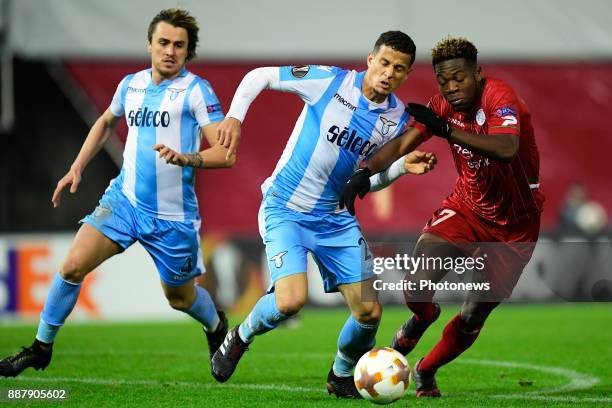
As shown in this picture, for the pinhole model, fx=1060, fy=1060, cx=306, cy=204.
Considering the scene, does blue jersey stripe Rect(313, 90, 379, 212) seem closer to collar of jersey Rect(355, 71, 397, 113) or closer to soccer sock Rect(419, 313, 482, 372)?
collar of jersey Rect(355, 71, 397, 113)

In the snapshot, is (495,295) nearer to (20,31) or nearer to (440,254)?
(440,254)

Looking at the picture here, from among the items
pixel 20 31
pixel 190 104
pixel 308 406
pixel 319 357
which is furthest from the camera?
pixel 20 31

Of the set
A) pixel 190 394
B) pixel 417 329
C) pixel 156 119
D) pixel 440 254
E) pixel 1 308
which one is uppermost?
pixel 156 119

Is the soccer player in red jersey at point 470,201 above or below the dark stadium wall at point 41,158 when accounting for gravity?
above

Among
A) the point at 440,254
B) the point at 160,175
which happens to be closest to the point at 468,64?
the point at 440,254

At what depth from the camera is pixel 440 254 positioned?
277 inches

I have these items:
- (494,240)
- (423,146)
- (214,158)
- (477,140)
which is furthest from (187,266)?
(423,146)

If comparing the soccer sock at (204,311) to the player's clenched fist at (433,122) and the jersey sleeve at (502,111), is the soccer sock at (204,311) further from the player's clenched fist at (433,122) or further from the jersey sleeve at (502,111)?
the jersey sleeve at (502,111)

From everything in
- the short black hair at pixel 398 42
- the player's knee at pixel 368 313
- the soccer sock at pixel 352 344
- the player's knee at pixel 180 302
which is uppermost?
the short black hair at pixel 398 42

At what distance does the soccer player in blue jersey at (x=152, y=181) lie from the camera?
729 centimetres

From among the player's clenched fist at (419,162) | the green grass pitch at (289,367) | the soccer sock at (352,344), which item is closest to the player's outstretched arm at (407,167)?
the player's clenched fist at (419,162)

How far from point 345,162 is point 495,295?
1.35 metres

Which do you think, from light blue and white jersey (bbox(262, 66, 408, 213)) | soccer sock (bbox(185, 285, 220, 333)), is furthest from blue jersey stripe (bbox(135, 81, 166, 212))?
light blue and white jersey (bbox(262, 66, 408, 213))

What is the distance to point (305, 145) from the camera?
7059 mm
